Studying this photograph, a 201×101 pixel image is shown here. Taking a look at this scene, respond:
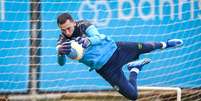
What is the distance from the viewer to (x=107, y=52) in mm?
4625

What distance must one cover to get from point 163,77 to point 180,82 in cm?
14

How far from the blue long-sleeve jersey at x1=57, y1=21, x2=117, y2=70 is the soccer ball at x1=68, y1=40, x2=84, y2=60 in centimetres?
6

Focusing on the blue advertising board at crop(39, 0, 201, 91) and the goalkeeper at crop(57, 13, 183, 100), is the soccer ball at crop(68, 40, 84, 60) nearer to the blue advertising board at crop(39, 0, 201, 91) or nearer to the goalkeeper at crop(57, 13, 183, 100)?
the goalkeeper at crop(57, 13, 183, 100)

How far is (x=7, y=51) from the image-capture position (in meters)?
5.14

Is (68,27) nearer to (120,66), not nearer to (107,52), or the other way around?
(107,52)

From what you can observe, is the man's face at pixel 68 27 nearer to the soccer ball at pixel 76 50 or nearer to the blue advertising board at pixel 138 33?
the soccer ball at pixel 76 50

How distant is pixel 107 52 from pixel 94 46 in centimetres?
13

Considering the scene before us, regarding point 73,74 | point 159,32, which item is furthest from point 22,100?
point 159,32

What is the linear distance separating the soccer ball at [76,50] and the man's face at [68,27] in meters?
0.08

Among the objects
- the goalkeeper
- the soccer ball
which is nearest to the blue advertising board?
the goalkeeper

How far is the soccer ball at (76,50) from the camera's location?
4.36m

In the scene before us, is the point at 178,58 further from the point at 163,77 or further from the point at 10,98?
the point at 10,98

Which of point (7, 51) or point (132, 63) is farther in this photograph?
point (7, 51)

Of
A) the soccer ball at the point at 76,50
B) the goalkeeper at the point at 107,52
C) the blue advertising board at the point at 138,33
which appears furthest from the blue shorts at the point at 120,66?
the blue advertising board at the point at 138,33
